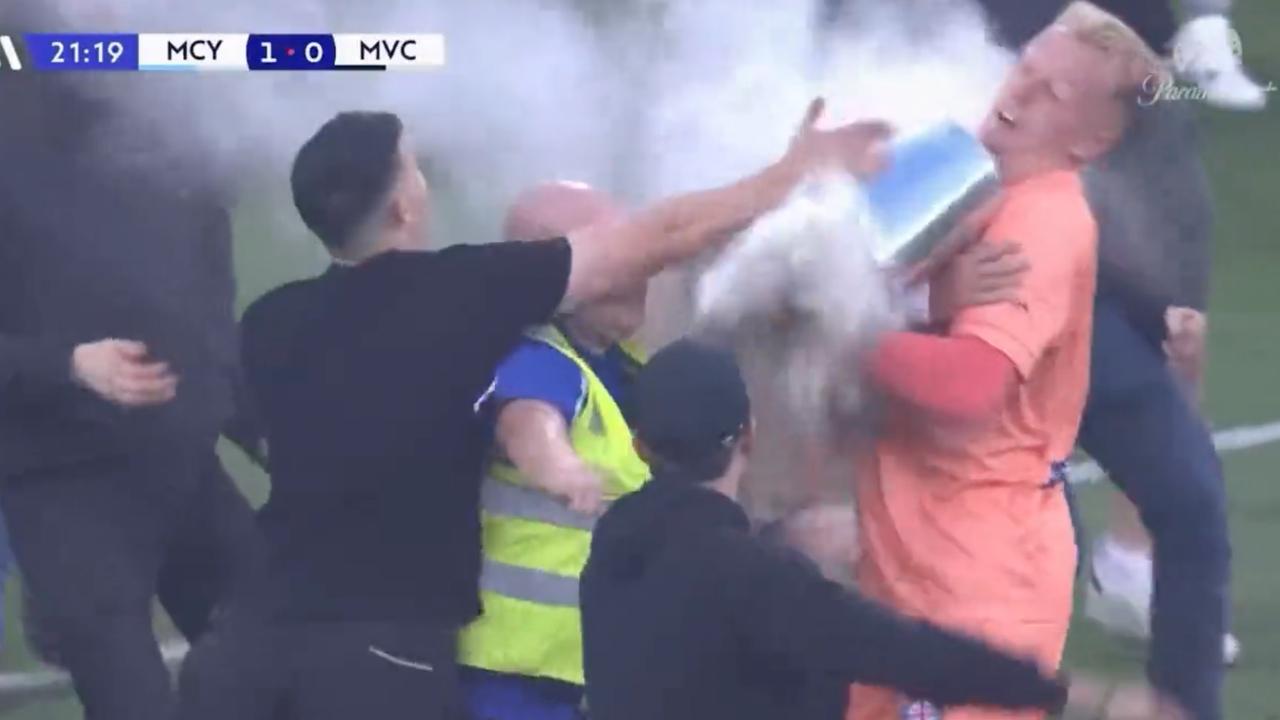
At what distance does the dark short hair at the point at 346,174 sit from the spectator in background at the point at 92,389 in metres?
0.65

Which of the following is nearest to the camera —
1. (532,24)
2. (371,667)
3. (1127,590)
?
(371,667)

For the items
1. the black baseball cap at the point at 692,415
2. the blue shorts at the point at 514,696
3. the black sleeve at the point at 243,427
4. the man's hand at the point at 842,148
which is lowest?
the blue shorts at the point at 514,696

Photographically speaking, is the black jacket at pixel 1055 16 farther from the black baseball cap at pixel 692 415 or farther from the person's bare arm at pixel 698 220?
the black baseball cap at pixel 692 415

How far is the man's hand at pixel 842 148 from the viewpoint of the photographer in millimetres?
3588

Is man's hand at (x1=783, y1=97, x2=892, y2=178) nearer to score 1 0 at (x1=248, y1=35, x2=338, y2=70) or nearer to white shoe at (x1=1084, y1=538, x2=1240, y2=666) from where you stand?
score 1 0 at (x1=248, y1=35, x2=338, y2=70)

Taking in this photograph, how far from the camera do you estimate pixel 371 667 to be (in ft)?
11.8

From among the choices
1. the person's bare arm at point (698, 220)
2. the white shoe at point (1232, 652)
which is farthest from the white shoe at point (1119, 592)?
the person's bare arm at point (698, 220)

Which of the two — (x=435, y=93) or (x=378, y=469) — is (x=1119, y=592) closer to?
(x=435, y=93)

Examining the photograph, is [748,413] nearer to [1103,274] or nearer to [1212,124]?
[1103,274]

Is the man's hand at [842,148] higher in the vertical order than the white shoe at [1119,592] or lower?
higher

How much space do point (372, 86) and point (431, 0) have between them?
0.75 feet

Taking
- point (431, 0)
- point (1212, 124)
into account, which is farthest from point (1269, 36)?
point (431, 0)

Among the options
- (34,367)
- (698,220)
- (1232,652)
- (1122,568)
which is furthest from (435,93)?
(1232,652)

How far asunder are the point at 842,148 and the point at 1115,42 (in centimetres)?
53
